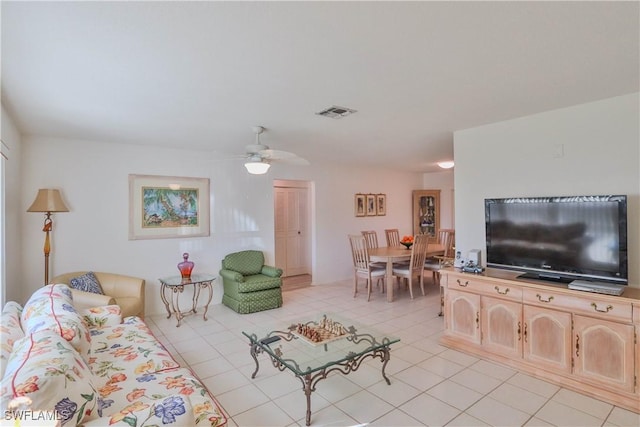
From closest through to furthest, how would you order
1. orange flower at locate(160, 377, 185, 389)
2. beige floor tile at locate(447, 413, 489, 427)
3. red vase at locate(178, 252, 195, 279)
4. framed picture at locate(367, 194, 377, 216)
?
orange flower at locate(160, 377, 185, 389), beige floor tile at locate(447, 413, 489, 427), red vase at locate(178, 252, 195, 279), framed picture at locate(367, 194, 377, 216)

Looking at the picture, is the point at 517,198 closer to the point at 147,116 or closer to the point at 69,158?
the point at 147,116

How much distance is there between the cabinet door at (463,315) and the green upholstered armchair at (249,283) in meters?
2.50

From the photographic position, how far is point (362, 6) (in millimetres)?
1520

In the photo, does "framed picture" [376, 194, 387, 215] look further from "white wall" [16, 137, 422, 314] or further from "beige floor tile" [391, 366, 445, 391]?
"beige floor tile" [391, 366, 445, 391]

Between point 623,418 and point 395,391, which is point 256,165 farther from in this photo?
point 623,418

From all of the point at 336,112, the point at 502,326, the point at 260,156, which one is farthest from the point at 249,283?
the point at 502,326

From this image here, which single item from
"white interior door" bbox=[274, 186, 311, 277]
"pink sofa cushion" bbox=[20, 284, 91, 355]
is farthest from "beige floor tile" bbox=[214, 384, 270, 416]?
"white interior door" bbox=[274, 186, 311, 277]

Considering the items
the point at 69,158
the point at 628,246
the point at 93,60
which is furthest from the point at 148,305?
the point at 628,246

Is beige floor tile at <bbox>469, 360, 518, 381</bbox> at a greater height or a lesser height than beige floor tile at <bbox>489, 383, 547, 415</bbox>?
greater

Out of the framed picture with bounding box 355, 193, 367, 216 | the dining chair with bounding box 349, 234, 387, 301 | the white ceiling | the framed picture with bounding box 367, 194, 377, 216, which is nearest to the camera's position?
the white ceiling

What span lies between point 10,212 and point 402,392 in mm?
4024

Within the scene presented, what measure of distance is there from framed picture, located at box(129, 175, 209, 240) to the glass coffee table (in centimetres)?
258

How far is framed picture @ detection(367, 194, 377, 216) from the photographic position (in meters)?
7.30

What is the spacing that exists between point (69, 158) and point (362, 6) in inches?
166
